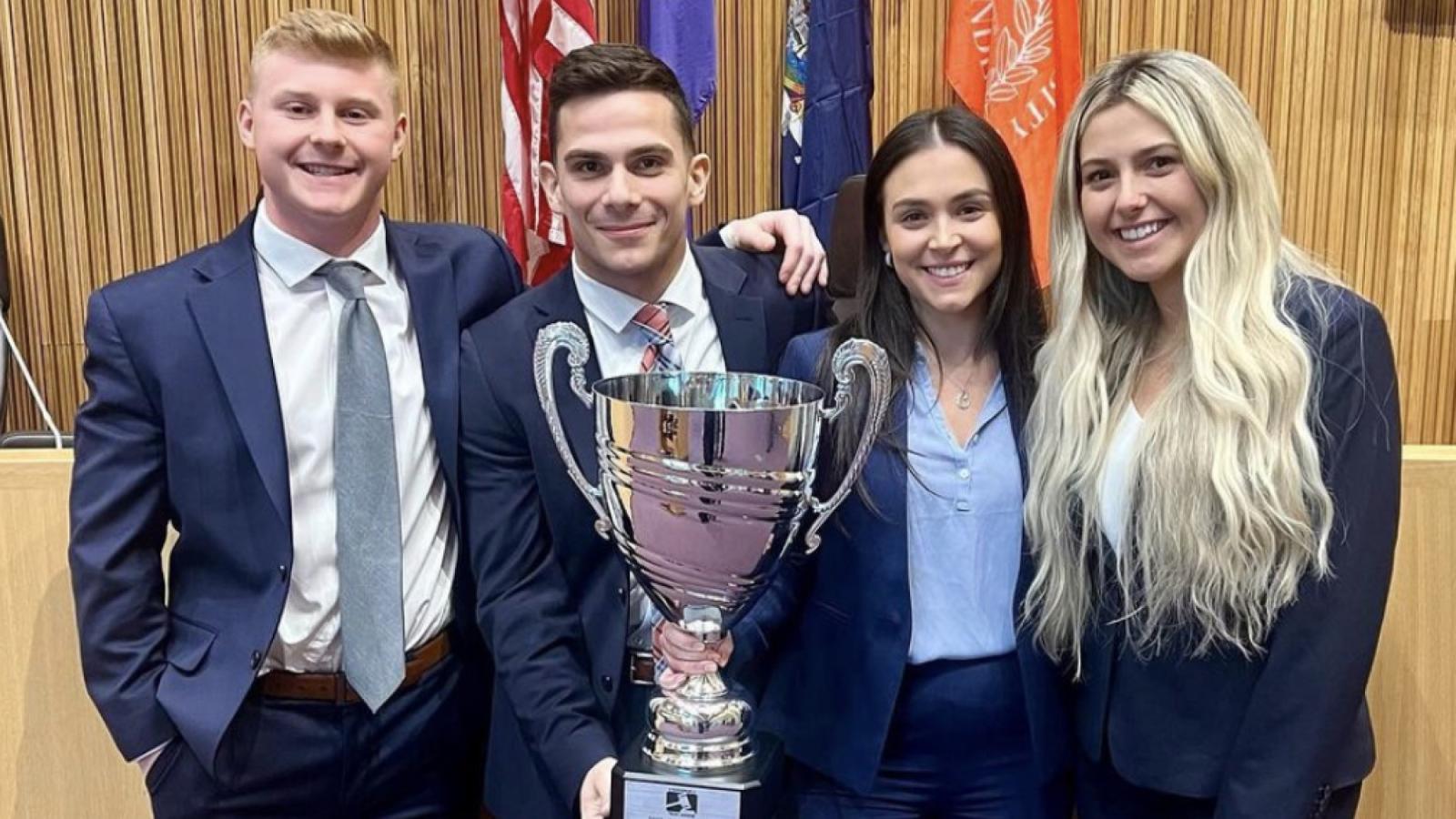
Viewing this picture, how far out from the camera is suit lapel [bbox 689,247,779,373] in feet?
5.69

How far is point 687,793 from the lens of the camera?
1339 mm

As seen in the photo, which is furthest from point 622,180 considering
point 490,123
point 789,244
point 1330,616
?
point 490,123

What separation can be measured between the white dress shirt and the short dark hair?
221 mm

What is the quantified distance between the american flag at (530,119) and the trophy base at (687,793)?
1925 millimetres

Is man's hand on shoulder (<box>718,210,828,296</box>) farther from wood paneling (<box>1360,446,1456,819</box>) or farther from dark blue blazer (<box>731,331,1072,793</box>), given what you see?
wood paneling (<box>1360,446,1456,819</box>)

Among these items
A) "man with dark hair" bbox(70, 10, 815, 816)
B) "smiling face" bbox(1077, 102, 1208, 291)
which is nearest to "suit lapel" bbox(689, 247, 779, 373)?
"man with dark hair" bbox(70, 10, 815, 816)

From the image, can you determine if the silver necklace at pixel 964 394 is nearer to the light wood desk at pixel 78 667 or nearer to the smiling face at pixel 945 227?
the smiling face at pixel 945 227

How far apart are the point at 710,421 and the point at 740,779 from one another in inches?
16.7

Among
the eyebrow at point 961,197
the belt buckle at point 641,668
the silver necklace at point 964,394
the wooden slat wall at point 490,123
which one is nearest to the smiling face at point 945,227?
the eyebrow at point 961,197

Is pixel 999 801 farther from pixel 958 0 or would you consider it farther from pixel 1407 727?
pixel 958 0

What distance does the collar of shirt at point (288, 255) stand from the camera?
1.73 meters

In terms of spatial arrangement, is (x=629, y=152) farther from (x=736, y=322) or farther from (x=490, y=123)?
(x=490, y=123)

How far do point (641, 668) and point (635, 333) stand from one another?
492mm

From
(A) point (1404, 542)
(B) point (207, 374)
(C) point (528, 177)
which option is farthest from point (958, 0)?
(B) point (207, 374)
